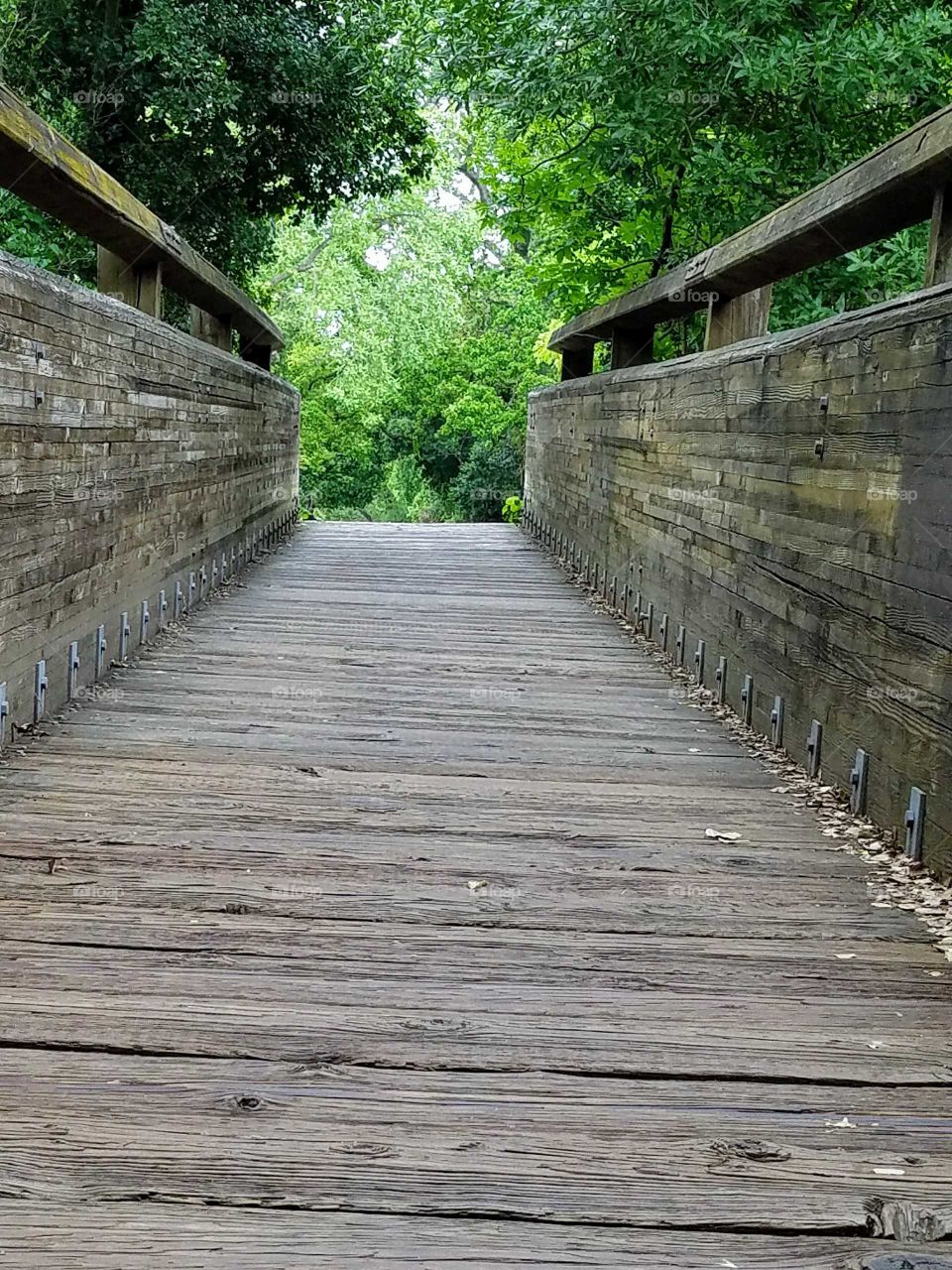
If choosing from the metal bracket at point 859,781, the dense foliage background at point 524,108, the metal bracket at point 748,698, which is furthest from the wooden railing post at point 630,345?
the metal bracket at point 859,781

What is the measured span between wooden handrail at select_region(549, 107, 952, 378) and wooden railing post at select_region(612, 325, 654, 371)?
1.47 metres

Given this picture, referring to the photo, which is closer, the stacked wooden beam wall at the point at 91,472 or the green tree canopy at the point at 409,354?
the stacked wooden beam wall at the point at 91,472

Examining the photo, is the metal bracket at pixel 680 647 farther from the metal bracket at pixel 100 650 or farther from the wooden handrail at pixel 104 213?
the wooden handrail at pixel 104 213

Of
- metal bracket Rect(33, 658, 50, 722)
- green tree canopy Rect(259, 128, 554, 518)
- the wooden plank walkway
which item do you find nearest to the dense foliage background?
the wooden plank walkway

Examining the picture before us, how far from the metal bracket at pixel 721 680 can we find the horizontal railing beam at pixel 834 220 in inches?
79.8

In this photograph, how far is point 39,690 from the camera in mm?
5242

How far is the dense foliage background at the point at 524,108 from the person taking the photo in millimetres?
8328

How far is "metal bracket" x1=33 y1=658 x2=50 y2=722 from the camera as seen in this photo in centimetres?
521

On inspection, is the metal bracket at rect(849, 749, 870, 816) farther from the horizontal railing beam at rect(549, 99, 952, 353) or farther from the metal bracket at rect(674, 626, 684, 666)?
the metal bracket at rect(674, 626, 684, 666)

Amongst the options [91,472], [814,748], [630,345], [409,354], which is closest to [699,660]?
[814,748]

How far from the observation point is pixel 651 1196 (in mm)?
2125

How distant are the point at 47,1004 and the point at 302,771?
6.98 feet

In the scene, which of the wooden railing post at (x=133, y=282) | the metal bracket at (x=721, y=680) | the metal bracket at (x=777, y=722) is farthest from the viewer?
the wooden railing post at (x=133, y=282)

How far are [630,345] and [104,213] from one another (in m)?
6.49
